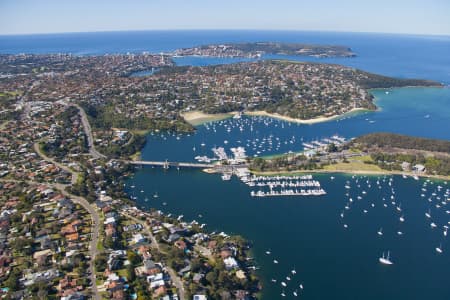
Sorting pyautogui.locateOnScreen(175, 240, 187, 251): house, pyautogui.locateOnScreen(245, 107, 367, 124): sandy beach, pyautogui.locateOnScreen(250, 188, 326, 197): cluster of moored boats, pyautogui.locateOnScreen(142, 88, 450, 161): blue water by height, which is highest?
pyautogui.locateOnScreen(245, 107, 367, 124): sandy beach

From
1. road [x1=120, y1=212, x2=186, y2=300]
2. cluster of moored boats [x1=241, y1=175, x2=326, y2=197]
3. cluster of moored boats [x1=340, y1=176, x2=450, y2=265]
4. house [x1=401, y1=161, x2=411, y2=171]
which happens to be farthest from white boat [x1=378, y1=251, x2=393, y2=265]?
house [x1=401, y1=161, x2=411, y2=171]

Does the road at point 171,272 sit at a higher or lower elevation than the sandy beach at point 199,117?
lower

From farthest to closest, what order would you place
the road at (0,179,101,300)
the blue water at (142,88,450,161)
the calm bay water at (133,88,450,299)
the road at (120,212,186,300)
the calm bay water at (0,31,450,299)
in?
the blue water at (142,88,450,161) → the calm bay water at (0,31,450,299) → the calm bay water at (133,88,450,299) → the road at (0,179,101,300) → the road at (120,212,186,300)

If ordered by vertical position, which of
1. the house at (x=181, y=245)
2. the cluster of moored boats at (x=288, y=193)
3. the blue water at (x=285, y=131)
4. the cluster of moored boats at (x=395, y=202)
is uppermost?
the blue water at (x=285, y=131)

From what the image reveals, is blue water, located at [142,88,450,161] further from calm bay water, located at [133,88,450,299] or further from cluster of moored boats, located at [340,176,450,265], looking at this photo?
cluster of moored boats, located at [340,176,450,265]

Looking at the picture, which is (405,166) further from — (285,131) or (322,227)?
(285,131)

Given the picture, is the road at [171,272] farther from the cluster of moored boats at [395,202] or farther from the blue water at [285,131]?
the blue water at [285,131]

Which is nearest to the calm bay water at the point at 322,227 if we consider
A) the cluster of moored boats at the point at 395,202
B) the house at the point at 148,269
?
the cluster of moored boats at the point at 395,202

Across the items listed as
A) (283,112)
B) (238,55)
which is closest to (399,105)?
(283,112)

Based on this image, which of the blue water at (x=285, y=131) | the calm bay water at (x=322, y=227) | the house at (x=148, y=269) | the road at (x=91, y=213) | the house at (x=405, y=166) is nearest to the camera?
the road at (x=91, y=213)

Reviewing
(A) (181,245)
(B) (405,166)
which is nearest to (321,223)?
(A) (181,245)

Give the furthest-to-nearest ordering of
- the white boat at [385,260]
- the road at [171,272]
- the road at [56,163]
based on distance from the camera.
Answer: the road at [56,163]
the white boat at [385,260]
the road at [171,272]
